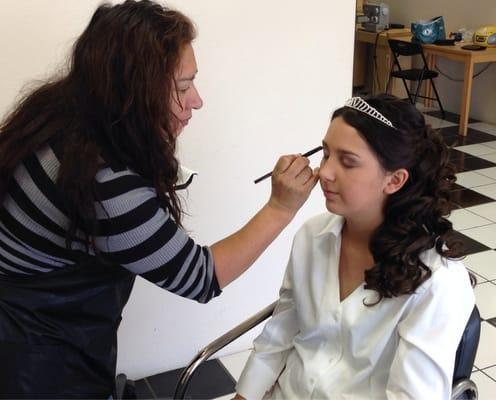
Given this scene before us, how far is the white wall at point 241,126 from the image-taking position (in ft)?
5.85

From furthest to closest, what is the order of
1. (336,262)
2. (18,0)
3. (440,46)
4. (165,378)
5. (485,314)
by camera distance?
(440,46)
(485,314)
(165,378)
(18,0)
(336,262)

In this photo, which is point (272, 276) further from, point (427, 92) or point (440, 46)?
point (427, 92)

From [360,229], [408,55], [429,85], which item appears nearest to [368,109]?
[360,229]

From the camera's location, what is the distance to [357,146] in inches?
44.8

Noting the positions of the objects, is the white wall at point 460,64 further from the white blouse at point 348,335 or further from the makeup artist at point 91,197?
the makeup artist at point 91,197

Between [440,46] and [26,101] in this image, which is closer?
[26,101]

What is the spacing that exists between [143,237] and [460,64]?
5.21 m

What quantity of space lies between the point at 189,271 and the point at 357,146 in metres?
0.39

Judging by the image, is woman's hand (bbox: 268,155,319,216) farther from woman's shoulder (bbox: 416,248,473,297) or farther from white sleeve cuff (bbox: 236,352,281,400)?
white sleeve cuff (bbox: 236,352,281,400)

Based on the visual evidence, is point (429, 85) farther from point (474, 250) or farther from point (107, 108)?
point (107, 108)

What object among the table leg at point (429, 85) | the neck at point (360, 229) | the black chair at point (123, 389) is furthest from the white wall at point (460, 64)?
the black chair at point (123, 389)

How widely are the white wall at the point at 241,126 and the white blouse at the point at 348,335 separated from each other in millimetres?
604

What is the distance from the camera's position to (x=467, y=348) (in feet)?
3.65

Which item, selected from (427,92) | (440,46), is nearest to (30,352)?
(440,46)
